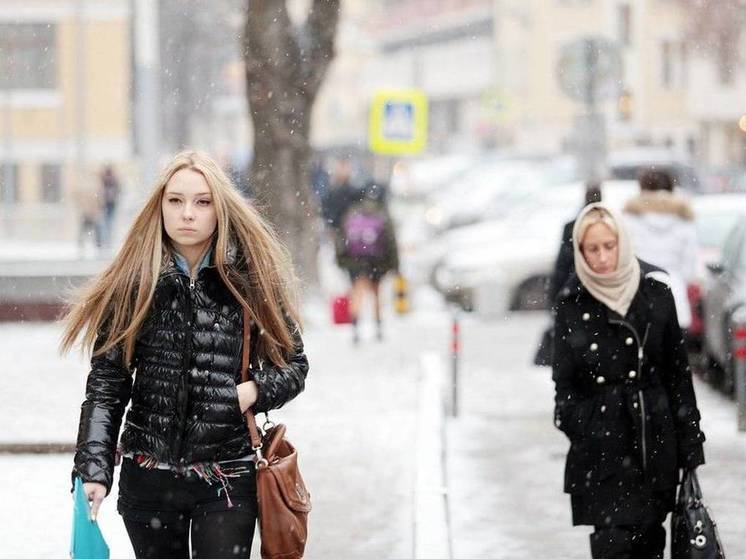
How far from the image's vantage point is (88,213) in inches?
1126

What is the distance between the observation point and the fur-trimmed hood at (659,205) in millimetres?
11289

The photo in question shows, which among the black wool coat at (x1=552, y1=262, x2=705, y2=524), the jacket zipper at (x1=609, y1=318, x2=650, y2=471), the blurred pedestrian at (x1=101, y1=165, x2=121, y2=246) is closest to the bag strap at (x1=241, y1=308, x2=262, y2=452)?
the black wool coat at (x1=552, y1=262, x2=705, y2=524)

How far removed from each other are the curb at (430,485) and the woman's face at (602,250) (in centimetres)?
→ 138

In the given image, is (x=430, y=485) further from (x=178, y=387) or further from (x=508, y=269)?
(x=508, y=269)

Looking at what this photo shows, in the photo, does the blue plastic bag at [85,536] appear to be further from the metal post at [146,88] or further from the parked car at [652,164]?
the parked car at [652,164]

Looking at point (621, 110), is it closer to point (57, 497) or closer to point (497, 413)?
point (497, 413)

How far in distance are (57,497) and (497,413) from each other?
4.50m

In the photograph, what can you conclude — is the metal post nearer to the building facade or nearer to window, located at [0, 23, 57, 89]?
the building facade

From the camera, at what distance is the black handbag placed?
567cm

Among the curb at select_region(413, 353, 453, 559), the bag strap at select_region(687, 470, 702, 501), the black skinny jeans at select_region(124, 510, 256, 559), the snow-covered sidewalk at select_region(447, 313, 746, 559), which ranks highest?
the black skinny jeans at select_region(124, 510, 256, 559)

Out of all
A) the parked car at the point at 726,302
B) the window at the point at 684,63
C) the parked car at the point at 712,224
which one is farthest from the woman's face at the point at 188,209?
the window at the point at 684,63

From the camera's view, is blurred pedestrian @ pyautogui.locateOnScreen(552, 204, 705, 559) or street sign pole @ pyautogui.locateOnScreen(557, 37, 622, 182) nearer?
blurred pedestrian @ pyautogui.locateOnScreen(552, 204, 705, 559)

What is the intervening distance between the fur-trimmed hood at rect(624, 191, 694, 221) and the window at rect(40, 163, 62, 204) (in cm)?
2177

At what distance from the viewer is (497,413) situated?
12461mm
